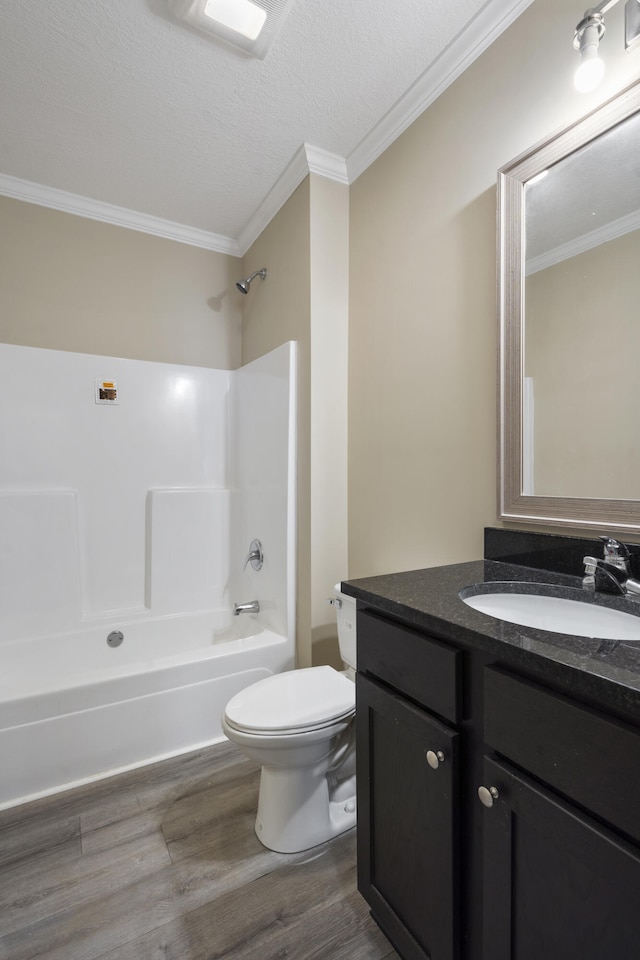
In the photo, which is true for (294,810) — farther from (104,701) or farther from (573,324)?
(573,324)

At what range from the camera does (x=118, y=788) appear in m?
1.77

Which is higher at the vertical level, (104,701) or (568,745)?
(568,745)

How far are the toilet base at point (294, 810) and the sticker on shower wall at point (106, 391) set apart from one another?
196 cm

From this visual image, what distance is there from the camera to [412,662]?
944 millimetres

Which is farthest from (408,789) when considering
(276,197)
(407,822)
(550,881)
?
(276,197)

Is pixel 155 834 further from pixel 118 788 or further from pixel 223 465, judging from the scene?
pixel 223 465

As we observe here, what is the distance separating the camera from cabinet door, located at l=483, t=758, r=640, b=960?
59 centimetres

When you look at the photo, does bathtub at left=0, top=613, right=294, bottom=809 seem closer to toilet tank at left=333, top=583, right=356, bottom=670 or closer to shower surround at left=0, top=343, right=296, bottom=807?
shower surround at left=0, top=343, right=296, bottom=807

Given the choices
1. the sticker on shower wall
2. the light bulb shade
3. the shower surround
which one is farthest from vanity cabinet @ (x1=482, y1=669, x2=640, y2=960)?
the sticker on shower wall

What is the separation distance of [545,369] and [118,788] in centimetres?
210

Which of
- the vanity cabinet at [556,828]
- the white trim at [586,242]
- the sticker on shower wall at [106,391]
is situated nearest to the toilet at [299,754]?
the vanity cabinet at [556,828]

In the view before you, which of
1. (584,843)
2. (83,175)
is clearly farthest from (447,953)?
(83,175)

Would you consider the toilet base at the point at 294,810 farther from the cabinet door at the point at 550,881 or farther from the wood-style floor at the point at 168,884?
the cabinet door at the point at 550,881

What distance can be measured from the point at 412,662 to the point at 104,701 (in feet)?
A: 4.84
